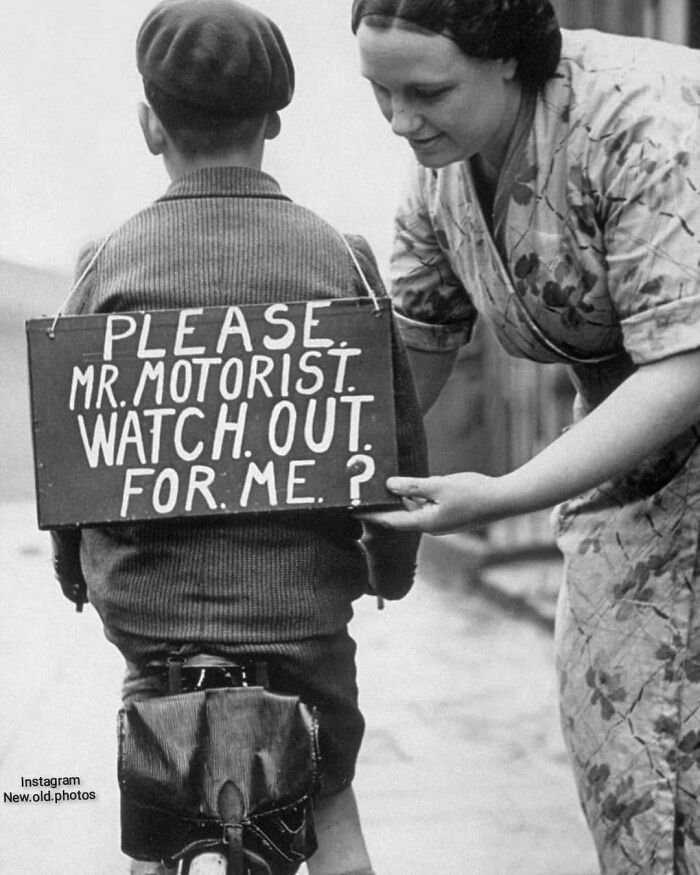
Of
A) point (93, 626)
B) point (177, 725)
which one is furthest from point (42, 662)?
point (177, 725)

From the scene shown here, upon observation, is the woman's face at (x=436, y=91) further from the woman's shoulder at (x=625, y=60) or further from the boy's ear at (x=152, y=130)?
the boy's ear at (x=152, y=130)

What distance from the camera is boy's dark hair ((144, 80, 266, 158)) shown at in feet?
6.06

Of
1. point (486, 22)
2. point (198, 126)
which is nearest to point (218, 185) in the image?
point (198, 126)

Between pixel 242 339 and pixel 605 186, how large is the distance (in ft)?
1.56

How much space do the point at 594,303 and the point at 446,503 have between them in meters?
0.33

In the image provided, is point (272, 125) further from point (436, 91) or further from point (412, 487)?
point (412, 487)

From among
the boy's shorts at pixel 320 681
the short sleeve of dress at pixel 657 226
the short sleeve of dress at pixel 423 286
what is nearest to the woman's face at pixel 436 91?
the short sleeve of dress at pixel 657 226

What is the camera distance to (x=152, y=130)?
1.89 meters

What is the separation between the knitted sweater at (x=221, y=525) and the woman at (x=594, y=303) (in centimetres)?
14

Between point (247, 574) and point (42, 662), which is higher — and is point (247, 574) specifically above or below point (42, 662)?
above

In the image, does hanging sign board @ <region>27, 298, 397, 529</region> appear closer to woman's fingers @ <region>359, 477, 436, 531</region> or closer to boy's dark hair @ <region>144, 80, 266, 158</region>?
woman's fingers @ <region>359, 477, 436, 531</region>

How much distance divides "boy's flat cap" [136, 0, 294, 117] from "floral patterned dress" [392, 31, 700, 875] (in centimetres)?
30

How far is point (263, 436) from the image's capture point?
70.4 inches

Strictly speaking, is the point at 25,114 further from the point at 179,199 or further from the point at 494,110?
the point at 494,110
